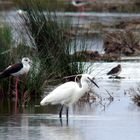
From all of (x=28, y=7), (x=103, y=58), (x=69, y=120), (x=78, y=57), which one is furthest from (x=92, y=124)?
(x=103, y=58)

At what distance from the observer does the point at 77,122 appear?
1428 centimetres

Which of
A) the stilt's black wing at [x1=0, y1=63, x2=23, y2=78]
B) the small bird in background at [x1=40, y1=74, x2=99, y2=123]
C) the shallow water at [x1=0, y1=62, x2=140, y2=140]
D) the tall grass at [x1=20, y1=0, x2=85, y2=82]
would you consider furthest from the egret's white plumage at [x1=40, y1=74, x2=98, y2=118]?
the tall grass at [x1=20, y1=0, x2=85, y2=82]

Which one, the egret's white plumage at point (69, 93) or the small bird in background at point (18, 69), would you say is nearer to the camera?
the egret's white plumage at point (69, 93)

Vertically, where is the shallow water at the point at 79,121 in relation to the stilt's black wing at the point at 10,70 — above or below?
below

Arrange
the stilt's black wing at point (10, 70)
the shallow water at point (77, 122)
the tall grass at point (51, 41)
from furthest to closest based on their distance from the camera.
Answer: the tall grass at point (51, 41) < the stilt's black wing at point (10, 70) < the shallow water at point (77, 122)

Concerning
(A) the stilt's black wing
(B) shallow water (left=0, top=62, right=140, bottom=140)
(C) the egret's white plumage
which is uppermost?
(A) the stilt's black wing

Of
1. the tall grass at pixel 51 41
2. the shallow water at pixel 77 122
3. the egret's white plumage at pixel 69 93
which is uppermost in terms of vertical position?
the tall grass at pixel 51 41

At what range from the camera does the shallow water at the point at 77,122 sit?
1274 cm

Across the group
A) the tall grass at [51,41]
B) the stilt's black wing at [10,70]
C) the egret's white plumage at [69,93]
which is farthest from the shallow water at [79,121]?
the tall grass at [51,41]

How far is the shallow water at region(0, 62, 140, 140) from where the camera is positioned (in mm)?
12742

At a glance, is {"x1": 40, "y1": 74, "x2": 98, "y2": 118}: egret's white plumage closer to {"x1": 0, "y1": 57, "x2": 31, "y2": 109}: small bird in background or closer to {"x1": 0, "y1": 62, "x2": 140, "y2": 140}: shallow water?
{"x1": 0, "y1": 62, "x2": 140, "y2": 140}: shallow water

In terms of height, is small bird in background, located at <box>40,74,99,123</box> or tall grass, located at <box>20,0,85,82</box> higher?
Result: tall grass, located at <box>20,0,85,82</box>

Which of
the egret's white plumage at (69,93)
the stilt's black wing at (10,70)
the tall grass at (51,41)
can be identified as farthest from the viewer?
the tall grass at (51,41)

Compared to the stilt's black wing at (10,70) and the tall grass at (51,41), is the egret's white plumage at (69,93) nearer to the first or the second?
the stilt's black wing at (10,70)
